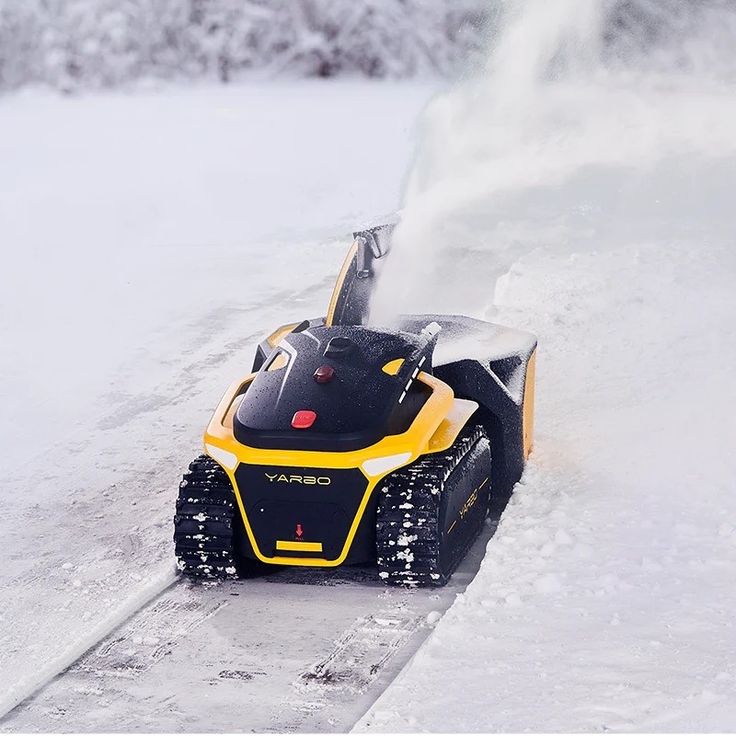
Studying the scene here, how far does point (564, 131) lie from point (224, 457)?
9.67 metres

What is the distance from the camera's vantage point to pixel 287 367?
18.7 feet

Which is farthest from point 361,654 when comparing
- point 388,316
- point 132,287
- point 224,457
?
point 132,287

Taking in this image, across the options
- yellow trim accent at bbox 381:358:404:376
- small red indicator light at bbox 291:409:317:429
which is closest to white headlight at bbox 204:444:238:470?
small red indicator light at bbox 291:409:317:429

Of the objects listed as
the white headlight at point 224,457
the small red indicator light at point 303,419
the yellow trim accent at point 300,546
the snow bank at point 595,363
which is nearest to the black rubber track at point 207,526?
the white headlight at point 224,457

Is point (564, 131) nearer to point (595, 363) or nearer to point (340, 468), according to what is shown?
point (595, 363)

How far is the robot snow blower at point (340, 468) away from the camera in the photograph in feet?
17.1

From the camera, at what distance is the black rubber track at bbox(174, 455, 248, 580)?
5367 mm

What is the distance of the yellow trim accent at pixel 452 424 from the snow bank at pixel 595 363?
453mm

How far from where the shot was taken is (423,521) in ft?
17.0

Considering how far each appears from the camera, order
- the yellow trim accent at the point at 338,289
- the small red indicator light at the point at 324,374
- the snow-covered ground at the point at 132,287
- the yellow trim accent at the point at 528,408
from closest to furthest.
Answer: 1. the small red indicator light at the point at 324,374
2. the snow-covered ground at the point at 132,287
3. the yellow trim accent at the point at 528,408
4. the yellow trim accent at the point at 338,289

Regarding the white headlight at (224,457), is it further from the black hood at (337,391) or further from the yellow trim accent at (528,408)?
the yellow trim accent at (528,408)

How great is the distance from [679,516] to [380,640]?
158 cm

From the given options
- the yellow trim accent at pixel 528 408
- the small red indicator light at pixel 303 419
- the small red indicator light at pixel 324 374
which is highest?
the small red indicator light at pixel 324 374

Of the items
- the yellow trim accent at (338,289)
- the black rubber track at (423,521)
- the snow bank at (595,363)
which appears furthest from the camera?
the yellow trim accent at (338,289)
